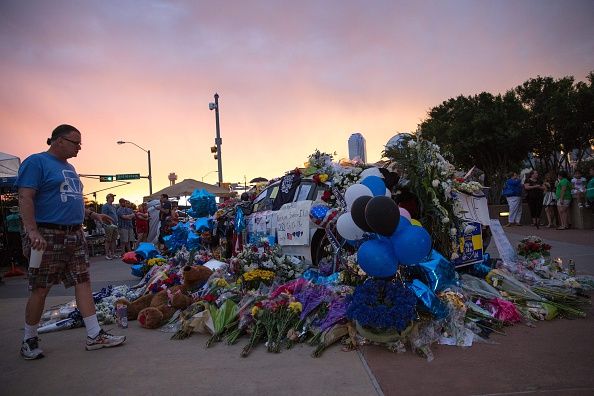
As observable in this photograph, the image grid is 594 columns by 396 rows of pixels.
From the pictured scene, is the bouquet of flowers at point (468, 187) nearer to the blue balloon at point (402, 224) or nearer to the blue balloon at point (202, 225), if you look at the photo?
the blue balloon at point (402, 224)

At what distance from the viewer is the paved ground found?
9.56 feet

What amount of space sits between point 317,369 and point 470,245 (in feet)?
9.35

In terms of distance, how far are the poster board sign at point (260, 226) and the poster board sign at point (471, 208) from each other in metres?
2.93

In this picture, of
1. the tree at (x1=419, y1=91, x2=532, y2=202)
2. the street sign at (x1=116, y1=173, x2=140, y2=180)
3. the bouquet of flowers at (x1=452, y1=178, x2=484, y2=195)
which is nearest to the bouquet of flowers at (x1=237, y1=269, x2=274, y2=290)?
the bouquet of flowers at (x1=452, y1=178, x2=484, y2=195)

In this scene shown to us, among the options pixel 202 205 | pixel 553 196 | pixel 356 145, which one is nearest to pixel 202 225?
pixel 202 205

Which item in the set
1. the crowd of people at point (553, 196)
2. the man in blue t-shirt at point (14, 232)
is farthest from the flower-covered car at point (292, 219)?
the crowd of people at point (553, 196)

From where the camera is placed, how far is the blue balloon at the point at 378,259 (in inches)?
145

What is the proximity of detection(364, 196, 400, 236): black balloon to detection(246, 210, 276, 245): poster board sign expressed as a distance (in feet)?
10.9

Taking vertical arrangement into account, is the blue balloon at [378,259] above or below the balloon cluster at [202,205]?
below

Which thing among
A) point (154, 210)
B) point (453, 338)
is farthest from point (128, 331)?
point (154, 210)

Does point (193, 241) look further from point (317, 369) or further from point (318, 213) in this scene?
point (317, 369)

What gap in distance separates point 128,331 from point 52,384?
151 centimetres

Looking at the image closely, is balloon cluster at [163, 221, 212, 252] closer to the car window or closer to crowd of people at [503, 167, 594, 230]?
the car window

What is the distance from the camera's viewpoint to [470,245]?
5.24 metres
